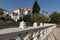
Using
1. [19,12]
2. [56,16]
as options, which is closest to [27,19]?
[56,16]

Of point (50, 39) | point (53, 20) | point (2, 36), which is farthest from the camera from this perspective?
point (53, 20)

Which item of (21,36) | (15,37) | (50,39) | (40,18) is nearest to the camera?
(15,37)

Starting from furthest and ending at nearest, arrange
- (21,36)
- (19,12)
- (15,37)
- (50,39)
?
(19,12) → (50,39) → (21,36) → (15,37)

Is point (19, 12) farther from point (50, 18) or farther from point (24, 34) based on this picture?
point (24, 34)

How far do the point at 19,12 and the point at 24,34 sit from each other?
114165 mm

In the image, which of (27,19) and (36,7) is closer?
(27,19)

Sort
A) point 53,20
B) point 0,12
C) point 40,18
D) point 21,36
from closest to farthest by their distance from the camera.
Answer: point 21,36 → point 40,18 → point 53,20 → point 0,12

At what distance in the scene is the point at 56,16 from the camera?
8212 centimetres

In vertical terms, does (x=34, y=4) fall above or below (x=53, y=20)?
above

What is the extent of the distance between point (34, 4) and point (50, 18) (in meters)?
14.5

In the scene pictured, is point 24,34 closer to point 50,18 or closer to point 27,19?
point 27,19

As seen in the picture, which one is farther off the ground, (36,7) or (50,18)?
(36,7)

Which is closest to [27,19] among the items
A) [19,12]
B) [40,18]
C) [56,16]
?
[40,18]

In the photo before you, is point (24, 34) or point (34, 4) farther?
point (34, 4)
